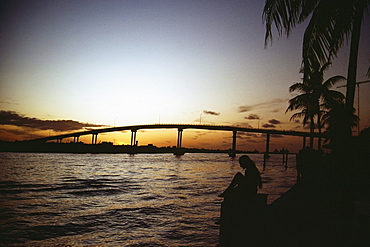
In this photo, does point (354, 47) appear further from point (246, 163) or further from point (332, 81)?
point (332, 81)

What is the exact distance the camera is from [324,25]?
8.07 meters

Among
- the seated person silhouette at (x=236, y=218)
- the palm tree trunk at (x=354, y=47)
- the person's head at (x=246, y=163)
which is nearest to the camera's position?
the seated person silhouette at (x=236, y=218)

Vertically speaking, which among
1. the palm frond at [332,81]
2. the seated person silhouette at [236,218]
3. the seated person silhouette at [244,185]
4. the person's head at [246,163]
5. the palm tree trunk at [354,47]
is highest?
the palm frond at [332,81]

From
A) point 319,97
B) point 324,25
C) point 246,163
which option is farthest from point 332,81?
point 246,163

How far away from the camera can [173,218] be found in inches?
397

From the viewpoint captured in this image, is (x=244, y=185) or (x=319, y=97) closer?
(x=244, y=185)

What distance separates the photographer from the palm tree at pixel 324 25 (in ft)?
24.4

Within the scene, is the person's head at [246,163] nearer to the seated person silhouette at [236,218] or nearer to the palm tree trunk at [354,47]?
the seated person silhouette at [236,218]

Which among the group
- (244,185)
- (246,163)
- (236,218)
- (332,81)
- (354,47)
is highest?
(332,81)

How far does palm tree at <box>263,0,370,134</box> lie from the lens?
7.45m

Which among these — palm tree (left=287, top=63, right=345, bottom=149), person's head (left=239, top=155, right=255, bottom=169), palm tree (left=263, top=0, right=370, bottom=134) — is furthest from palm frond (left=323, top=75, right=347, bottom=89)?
person's head (left=239, top=155, right=255, bottom=169)

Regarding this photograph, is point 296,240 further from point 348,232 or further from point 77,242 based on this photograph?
point 77,242

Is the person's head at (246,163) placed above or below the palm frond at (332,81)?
below


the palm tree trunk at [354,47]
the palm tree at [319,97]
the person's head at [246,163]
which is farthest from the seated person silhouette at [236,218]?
the palm tree at [319,97]
